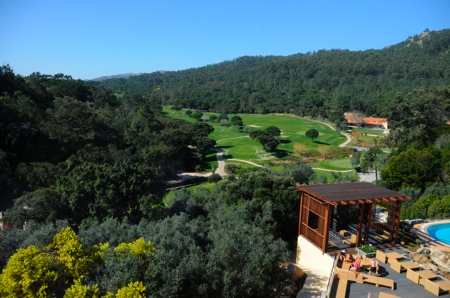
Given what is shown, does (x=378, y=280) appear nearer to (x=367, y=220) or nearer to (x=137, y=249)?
(x=367, y=220)

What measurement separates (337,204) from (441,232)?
24.7ft

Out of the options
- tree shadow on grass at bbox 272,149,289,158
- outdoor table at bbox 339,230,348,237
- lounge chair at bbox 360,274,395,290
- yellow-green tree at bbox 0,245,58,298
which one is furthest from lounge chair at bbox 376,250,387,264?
tree shadow on grass at bbox 272,149,289,158

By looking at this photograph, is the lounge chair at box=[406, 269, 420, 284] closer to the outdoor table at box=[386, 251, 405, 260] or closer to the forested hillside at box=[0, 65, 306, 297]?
the outdoor table at box=[386, 251, 405, 260]

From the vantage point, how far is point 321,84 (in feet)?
458

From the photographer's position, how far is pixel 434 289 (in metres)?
10.3

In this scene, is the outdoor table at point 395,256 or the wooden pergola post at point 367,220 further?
the wooden pergola post at point 367,220

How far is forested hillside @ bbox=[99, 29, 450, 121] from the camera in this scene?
343 ft

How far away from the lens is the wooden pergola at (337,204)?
12844mm

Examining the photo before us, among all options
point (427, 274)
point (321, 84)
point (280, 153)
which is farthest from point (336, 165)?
point (321, 84)

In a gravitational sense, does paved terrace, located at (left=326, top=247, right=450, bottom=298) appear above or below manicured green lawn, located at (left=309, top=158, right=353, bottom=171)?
above

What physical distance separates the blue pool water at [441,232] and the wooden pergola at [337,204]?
310 centimetres

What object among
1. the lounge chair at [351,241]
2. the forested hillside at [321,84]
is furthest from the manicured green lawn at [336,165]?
the forested hillside at [321,84]

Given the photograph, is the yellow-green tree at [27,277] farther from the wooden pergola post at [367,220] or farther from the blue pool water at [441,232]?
the blue pool water at [441,232]

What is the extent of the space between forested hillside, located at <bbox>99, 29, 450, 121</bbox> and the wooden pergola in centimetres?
7477
